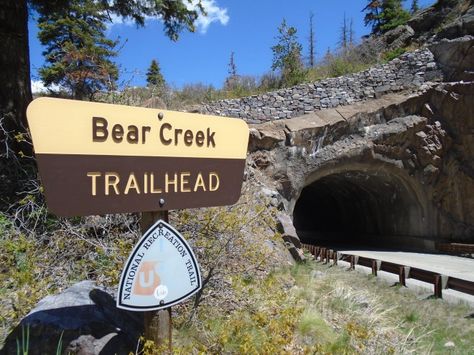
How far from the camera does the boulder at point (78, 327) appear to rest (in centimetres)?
287

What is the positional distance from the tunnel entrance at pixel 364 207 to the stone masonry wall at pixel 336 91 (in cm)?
301

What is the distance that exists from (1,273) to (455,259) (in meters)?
14.1

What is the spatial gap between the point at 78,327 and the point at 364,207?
19.6m

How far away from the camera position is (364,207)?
2102cm

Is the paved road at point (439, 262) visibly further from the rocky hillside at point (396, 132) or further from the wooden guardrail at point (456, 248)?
the rocky hillside at point (396, 132)

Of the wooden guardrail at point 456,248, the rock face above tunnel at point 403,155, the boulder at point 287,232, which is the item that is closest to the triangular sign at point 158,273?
the boulder at point 287,232

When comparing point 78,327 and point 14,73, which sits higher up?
point 14,73

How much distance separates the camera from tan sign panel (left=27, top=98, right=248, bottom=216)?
7.30 feet

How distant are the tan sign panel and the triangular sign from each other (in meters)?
0.23

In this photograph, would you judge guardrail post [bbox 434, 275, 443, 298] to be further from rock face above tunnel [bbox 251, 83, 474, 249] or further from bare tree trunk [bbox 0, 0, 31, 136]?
bare tree trunk [bbox 0, 0, 31, 136]

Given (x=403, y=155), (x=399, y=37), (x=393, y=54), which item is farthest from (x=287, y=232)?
(x=399, y=37)

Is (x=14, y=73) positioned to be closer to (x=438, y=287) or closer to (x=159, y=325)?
(x=159, y=325)

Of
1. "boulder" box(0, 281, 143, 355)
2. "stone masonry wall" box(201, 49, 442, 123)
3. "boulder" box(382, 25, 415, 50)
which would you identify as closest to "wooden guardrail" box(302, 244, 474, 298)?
"stone masonry wall" box(201, 49, 442, 123)

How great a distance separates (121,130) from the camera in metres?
2.47
